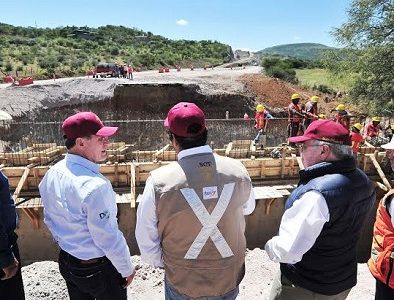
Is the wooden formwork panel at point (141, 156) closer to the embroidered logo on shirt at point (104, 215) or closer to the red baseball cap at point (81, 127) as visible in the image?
the red baseball cap at point (81, 127)

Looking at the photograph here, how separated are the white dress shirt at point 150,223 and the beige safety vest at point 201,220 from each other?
0.11 ft

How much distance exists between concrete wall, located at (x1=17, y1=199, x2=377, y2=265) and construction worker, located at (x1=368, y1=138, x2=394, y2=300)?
5.23m

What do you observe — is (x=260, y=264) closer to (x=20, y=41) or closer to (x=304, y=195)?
(x=304, y=195)

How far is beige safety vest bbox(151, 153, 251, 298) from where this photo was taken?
217 cm

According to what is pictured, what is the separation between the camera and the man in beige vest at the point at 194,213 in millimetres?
2176

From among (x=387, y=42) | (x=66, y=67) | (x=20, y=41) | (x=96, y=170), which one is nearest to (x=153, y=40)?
(x=20, y=41)

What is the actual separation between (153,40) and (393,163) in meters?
79.5

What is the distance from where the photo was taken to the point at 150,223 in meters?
2.29

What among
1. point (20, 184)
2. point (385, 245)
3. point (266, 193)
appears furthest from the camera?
point (266, 193)

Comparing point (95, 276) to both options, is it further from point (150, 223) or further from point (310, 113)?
point (310, 113)

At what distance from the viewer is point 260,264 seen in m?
6.00

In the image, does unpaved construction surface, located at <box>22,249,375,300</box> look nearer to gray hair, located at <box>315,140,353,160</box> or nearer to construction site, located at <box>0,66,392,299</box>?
construction site, located at <box>0,66,392,299</box>

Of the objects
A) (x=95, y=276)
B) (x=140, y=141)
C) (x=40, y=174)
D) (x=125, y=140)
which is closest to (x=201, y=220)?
(x=95, y=276)

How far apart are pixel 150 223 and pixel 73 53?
48824 mm
